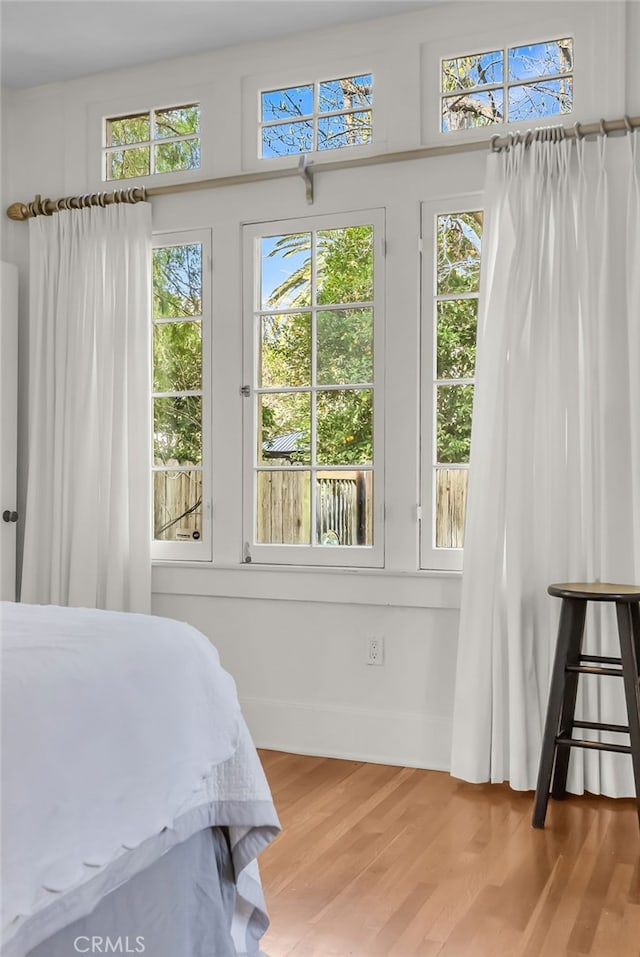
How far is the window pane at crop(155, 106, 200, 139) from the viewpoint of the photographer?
381 centimetres

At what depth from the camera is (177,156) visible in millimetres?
3842

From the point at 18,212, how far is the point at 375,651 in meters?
Result: 2.51

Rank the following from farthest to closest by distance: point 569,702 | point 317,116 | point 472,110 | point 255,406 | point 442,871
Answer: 1. point 255,406
2. point 317,116
3. point 472,110
4. point 569,702
5. point 442,871

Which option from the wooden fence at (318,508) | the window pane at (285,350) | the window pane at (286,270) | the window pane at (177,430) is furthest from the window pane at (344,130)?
the wooden fence at (318,508)

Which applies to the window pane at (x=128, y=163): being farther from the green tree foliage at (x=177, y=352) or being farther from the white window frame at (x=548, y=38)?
the white window frame at (x=548, y=38)

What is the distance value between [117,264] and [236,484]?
1085 mm

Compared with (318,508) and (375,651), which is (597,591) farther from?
(318,508)

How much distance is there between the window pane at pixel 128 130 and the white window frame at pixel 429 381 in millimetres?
1350

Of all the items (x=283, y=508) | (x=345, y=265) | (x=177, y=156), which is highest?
(x=177, y=156)

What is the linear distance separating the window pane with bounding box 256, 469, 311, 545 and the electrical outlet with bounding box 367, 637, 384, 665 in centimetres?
48

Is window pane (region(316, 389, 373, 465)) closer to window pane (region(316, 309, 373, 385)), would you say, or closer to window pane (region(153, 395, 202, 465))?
window pane (region(316, 309, 373, 385))

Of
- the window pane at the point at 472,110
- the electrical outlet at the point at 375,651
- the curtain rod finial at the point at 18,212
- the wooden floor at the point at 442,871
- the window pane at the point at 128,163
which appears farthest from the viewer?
the curtain rod finial at the point at 18,212

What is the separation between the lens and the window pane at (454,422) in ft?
11.1

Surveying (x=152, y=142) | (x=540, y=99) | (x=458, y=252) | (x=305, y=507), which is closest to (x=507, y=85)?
(x=540, y=99)
